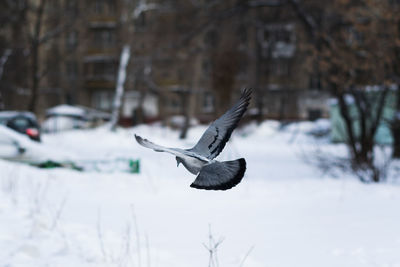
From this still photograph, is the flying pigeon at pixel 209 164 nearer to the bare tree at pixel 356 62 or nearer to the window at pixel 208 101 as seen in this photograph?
the bare tree at pixel 356 62

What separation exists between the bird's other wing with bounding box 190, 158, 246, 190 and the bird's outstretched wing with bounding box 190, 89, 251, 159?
0.09 m

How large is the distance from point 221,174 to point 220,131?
1.22ft

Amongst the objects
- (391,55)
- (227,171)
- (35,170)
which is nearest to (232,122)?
(227,171)

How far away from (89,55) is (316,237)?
4070 cm

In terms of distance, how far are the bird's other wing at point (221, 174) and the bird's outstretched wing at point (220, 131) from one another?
0.30 ft

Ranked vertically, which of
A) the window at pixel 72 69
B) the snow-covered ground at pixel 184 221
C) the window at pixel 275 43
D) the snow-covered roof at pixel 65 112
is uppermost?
the window at pixel 275 43

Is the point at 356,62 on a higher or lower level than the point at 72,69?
lower

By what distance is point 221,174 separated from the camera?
2.00m

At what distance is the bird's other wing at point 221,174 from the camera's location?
6.39 ft

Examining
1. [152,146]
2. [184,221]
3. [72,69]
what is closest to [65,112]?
[72,69]

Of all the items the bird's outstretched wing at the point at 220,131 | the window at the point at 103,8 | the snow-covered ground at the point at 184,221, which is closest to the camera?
the bird's outstretched wing at the point at 220,131

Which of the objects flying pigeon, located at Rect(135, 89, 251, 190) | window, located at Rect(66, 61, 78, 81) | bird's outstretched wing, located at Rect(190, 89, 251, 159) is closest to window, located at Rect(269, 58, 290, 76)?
window, located at Rect(66, 61, 78, 81)

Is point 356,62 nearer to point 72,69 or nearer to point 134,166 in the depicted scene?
point 134,166

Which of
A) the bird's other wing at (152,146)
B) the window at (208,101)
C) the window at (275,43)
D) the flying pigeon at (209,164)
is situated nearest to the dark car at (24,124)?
the flying pigeon at (209,164)
